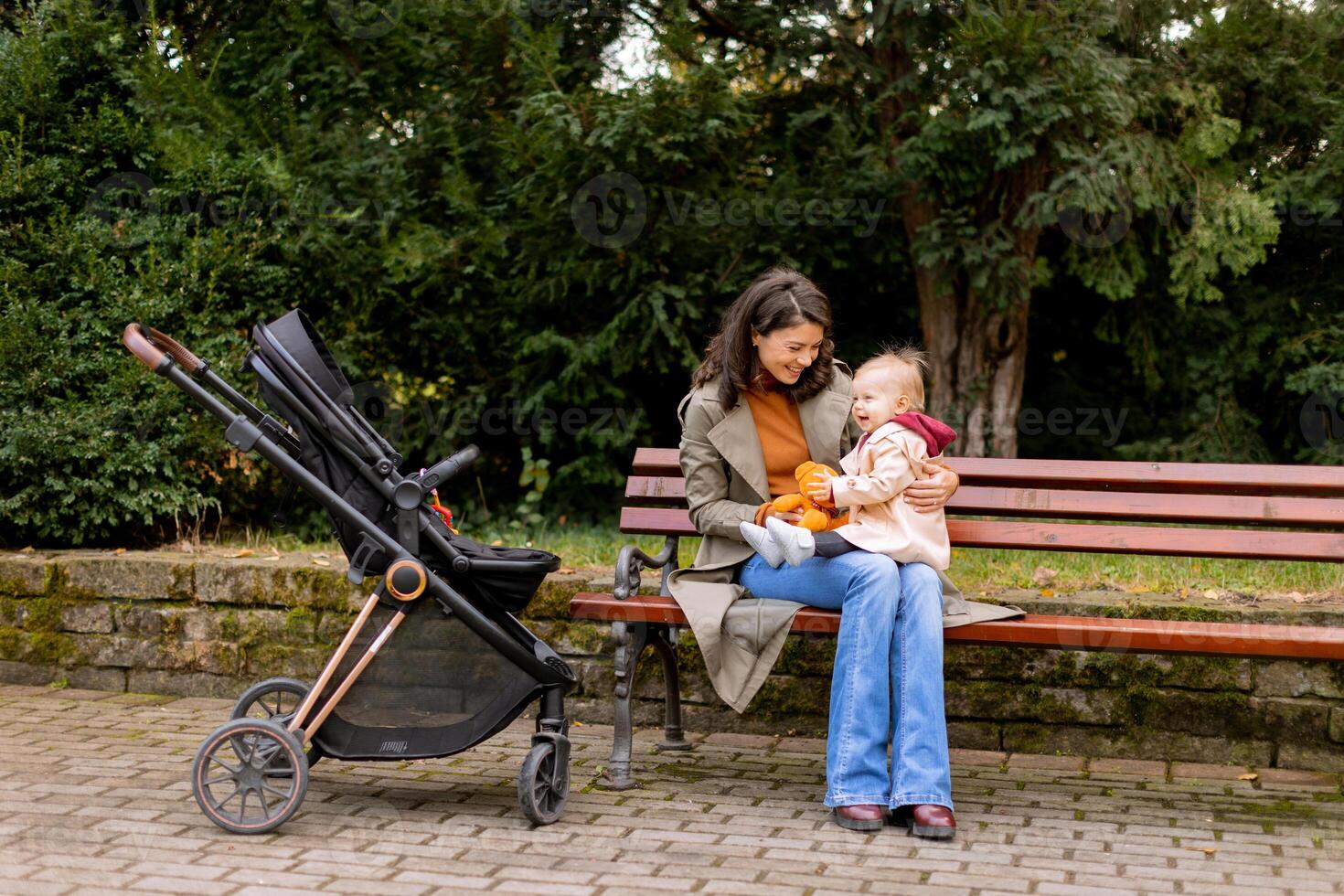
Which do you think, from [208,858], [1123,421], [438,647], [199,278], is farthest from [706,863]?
[1123,421]

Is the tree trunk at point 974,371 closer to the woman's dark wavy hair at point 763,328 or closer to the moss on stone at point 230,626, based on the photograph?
the woman's dark wavy hair at point 763,328

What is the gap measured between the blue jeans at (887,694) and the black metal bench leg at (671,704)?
861mm

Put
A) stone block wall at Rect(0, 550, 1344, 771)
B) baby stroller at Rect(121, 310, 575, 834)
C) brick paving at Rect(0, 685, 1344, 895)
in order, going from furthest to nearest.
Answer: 1. stone block wall at Rect(0, 550, 1344, 771)
2. baby stroller at Rect(121, 310, 575, 834)
3. brick paving at Rect(0, 685, 1344, 895)

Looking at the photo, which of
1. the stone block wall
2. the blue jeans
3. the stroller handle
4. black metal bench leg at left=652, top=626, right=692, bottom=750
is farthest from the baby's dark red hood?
the stroller handle

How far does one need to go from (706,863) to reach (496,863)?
1.78ft

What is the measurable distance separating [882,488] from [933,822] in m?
0.96

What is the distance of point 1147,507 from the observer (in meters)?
4.52

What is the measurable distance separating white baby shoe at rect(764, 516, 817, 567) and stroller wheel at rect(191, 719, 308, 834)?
1497 mm

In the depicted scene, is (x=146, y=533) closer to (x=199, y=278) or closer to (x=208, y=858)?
(x=199, y=278)

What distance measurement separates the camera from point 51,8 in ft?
22.2

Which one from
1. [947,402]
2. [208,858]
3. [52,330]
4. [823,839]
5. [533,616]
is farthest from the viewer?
[947,402]

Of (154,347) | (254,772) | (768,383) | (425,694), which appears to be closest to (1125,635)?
(768,383)

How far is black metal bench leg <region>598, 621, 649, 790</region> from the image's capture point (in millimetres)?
4305

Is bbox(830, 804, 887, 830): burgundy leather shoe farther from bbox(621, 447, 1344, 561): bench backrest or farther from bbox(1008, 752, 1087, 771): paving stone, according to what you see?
bbox(621, 447, 1344, 561): bench backrest
